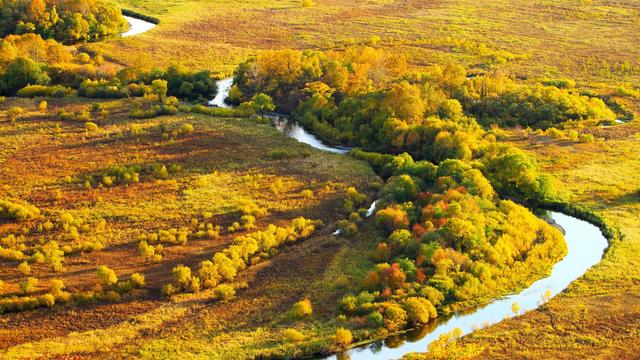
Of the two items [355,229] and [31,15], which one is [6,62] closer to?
[31,15]

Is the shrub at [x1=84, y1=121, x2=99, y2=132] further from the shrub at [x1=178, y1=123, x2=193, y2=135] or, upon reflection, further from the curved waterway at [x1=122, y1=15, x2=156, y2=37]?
the curved waterway at [x1=122, y1=15, x2=156, y2=37]

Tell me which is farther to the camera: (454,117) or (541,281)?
(454,117)

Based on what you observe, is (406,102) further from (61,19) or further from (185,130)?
(61,19)

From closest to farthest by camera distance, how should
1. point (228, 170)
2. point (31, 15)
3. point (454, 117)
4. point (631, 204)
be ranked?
1. point (631, 204)
2. point (228, 170)
3. point (454, 117)
4. point (31, 15)

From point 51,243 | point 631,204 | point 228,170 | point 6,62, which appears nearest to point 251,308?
point 51,243

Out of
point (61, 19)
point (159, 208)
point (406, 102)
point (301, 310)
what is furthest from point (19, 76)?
point (301, 310)

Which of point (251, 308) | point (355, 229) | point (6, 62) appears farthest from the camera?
point (6, 62)

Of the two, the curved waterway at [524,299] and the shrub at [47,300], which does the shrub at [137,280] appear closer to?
the shrub at [47,300]

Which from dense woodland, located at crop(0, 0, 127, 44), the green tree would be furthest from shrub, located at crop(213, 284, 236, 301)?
dense woodland, located at crop(0, 0, 127, 44)
